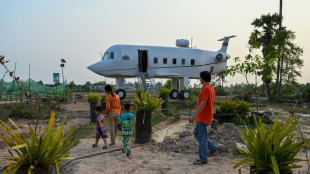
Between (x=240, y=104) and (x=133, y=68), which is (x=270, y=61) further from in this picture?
(x=133, y=68)

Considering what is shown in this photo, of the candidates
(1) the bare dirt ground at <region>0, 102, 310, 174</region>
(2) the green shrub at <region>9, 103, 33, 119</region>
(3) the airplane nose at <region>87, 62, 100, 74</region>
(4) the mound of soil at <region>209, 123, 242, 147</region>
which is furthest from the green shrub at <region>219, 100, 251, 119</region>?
(3) the airplane nose at <region>87, 62, 100, 74</region>

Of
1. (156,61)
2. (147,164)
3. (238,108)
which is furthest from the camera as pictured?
(156,61)

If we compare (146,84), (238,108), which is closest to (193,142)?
(238,108)

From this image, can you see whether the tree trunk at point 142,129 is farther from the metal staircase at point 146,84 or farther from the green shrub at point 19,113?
the metal staircase at point 146,84

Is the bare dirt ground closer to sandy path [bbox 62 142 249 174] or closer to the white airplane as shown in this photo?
sandy path [bbox 62 142 249 174]

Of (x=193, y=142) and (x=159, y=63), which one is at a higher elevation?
(x=159, y=63)

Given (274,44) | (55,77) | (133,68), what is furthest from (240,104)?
(274,44)

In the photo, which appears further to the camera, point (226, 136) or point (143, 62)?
point (143, 62)

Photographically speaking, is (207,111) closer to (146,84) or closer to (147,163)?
(147,163)

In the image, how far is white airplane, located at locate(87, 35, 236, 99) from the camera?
794 inches

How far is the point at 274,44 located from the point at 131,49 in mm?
14771

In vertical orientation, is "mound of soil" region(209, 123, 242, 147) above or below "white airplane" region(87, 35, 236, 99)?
below

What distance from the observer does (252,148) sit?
12.5ft

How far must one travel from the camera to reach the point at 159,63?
21.6 meters
